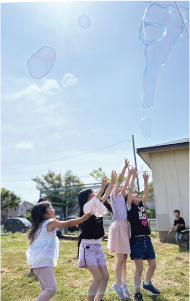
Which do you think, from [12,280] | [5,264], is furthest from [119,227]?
[5,264]

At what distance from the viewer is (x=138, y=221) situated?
3.20 m

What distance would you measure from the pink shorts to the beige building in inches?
224

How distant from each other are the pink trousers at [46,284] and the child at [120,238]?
3.71 feet

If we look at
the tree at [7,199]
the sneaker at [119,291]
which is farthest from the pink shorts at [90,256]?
the tree at [7,199]

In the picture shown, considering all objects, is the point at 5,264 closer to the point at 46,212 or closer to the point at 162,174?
the point at 46,212

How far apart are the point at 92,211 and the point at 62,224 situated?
395mm

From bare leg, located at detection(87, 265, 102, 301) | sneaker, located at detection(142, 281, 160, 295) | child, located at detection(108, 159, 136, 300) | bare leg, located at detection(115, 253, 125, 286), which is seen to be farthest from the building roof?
bare leg, located at detection(87, 265, 102, 301)

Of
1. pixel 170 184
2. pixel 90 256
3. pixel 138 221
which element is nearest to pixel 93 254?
pixel 90 256

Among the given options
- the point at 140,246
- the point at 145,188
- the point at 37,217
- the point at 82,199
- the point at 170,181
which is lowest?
the point at 140,246

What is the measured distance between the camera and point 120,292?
9.62 ft

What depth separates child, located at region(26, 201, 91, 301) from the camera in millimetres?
2281

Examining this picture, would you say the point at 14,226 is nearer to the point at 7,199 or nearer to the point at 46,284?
the point at 7,199

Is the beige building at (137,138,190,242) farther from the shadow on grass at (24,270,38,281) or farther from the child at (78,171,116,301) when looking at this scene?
the child at (78,171,116,301)

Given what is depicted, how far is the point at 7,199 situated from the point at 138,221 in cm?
3166
